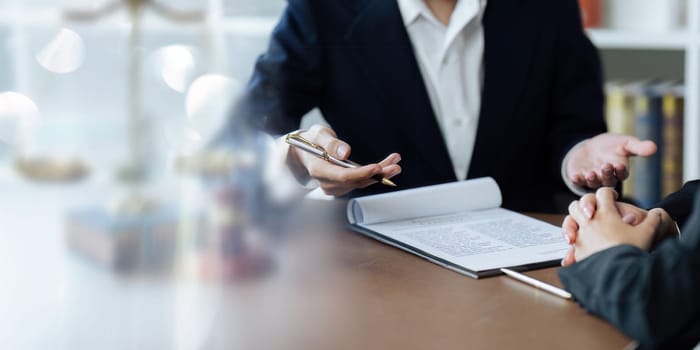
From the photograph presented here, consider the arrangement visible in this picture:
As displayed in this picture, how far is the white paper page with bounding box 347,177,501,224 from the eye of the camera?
87 cm

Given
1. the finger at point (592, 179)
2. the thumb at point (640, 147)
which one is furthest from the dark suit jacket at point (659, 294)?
the finger at point (592, 179)

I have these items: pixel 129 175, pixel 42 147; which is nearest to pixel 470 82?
pixel 129 175

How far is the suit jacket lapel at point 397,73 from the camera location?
1.23 metres

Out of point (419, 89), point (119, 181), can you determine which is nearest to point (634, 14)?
point (419, 89)

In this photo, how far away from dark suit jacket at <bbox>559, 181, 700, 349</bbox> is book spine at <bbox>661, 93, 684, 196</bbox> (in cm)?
134

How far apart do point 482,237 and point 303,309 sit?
0.81 ft

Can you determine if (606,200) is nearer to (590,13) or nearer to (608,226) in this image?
(608,226)

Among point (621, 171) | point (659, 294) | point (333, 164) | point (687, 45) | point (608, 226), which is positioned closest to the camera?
point (659, 294)

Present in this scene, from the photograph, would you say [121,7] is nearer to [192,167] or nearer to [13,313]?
Result: [192,167]

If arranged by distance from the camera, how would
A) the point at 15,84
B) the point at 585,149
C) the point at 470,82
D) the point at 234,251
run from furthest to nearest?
→ the point at 15,84
the point at 470,82
the point at 585,149
the point at 234,251

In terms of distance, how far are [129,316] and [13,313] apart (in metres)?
0.09

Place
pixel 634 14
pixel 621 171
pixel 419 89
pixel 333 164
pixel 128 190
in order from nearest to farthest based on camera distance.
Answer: pixel 333 164, pixel 621 171, pixel 128 190, pixel 419 89, pixel 634 14

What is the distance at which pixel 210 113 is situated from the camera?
1.69 metres

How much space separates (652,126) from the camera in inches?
72.2
